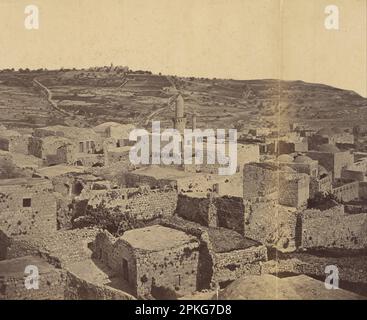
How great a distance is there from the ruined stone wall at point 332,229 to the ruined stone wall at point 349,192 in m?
0.20

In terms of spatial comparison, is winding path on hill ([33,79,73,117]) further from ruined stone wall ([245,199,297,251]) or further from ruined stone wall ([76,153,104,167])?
ruined stone wall ([245,199,297,251])

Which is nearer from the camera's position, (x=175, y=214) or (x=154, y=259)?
(x=154, y=259)

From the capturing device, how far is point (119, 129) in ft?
28.0

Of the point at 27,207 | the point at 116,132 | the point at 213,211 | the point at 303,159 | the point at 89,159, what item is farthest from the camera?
the point at 89,159

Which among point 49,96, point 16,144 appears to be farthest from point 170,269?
point 49,96

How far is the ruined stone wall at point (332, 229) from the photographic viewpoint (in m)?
8.29

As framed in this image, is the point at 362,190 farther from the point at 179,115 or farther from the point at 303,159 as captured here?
the point at 179,115

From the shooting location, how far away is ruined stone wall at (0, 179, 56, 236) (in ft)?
26.2

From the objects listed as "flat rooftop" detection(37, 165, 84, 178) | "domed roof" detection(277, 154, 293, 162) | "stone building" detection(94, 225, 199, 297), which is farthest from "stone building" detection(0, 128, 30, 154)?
"domed roof" detection(277, 154, 293, 162)

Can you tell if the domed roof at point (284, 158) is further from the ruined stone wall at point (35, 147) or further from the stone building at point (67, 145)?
the ruined stone wall at point (35, 147)

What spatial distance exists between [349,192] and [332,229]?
0.66 meters

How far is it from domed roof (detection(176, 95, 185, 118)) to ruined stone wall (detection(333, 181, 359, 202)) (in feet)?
9.50

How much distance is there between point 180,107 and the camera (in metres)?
8.48
